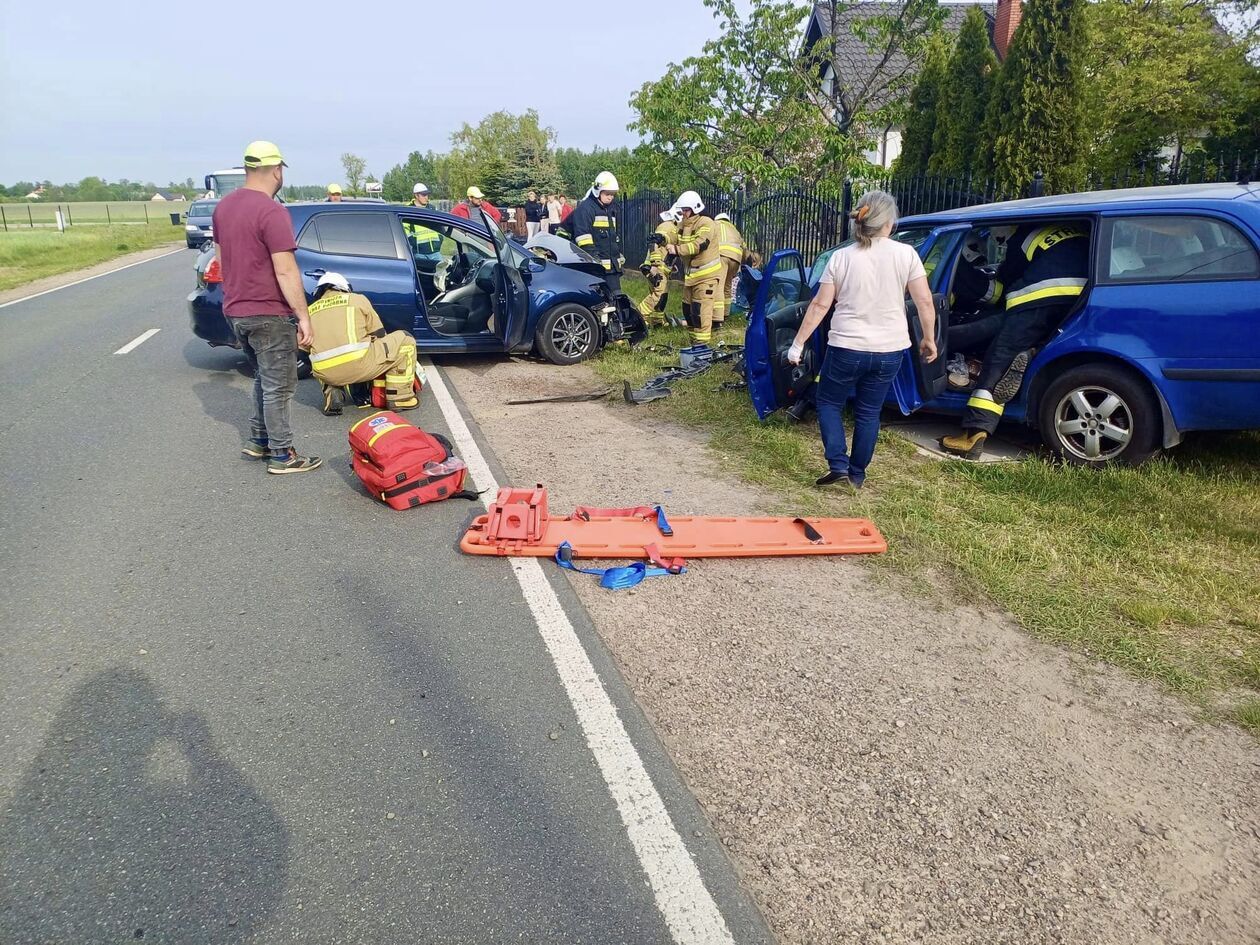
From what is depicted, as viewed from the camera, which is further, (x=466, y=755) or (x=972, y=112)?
(x=972, y=112)

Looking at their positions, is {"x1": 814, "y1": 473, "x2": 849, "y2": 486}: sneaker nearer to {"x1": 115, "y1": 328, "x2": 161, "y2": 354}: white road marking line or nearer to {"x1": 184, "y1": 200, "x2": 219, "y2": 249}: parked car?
{"x1": 115, "y1": 328, "x2": 161, "y2": 354}: white road marking line

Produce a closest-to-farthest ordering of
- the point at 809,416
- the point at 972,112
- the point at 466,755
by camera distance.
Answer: the point at 466,755 < the point at 809,416 < the point at 972,112

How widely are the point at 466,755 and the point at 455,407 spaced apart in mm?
5146

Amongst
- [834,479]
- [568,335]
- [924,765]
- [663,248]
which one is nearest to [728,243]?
[663,248]

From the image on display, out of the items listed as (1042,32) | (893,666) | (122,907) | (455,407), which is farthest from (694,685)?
(1042,32)

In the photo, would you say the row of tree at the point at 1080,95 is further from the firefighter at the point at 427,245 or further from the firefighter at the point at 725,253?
the firefighter at the point at 427,245

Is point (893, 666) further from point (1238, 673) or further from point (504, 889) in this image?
point (504, 889)

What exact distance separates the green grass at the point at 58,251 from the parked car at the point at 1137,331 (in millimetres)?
20096

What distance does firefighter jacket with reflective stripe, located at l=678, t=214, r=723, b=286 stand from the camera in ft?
32.5

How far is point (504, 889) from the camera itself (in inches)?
93.7

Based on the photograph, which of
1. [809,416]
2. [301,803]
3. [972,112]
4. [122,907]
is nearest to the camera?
[122,907]

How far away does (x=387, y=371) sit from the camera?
735 centimetres

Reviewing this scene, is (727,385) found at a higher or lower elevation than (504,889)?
higher

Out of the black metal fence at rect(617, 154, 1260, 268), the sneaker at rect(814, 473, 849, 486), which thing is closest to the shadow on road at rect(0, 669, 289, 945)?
the sneaker at rect(814, 473, 849, 486)
